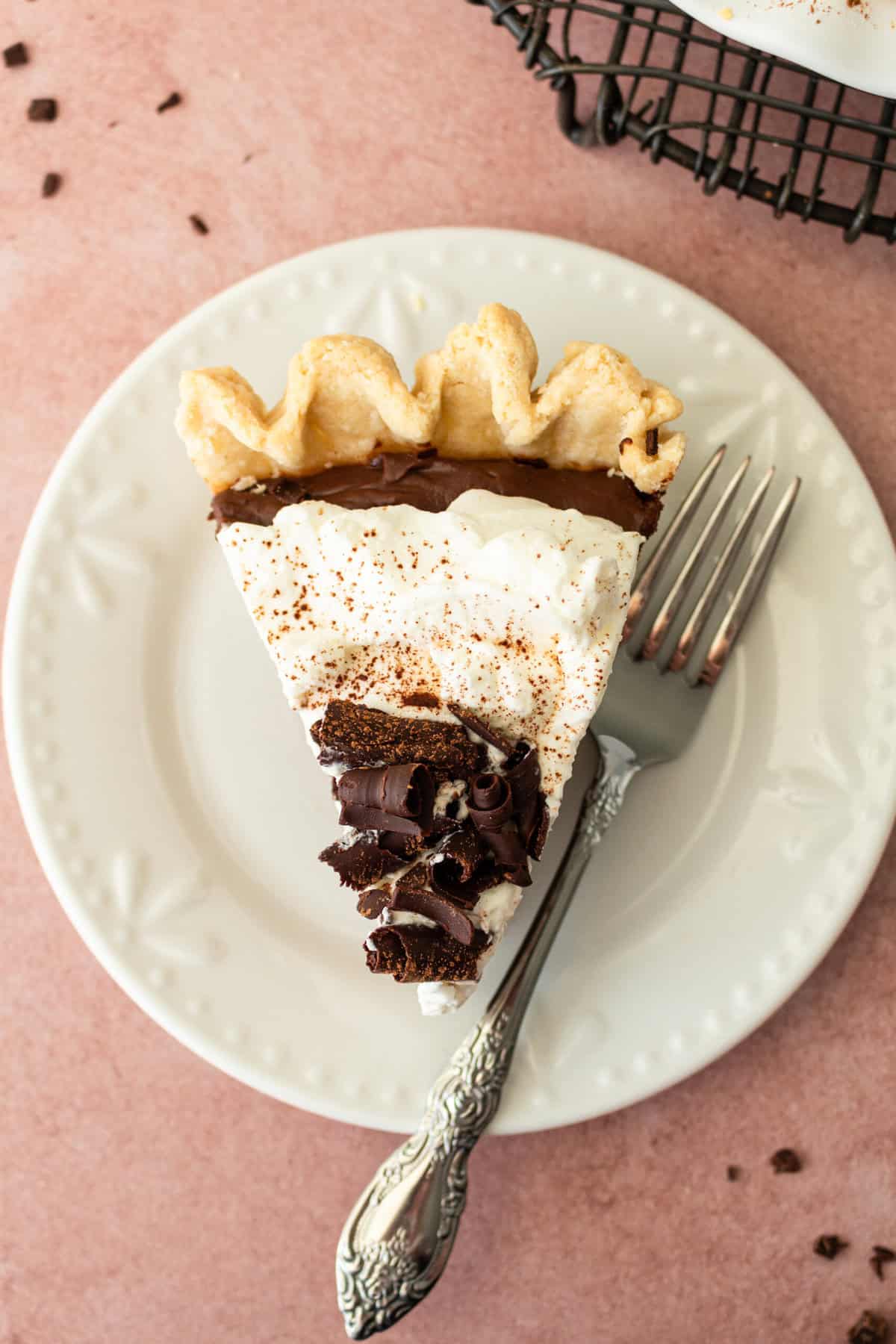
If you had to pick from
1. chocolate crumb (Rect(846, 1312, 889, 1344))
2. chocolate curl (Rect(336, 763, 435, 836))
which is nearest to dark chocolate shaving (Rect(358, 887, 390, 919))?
chocolate curl (Rect(336, 763, 435, 836))

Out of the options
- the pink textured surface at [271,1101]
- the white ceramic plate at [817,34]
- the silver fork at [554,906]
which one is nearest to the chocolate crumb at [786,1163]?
the pink textured surface at [271,1101]

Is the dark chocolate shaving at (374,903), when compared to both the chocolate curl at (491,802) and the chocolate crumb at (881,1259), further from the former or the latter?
the chocolate crumb at (881,1259)

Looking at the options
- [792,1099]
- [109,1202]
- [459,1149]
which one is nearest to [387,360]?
[459,1149]

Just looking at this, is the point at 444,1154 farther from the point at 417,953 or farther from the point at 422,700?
the point at 422,700

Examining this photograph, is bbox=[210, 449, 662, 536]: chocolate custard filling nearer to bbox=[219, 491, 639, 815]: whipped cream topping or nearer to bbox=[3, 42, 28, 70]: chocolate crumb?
bbox=[219, 491, 639, 815]: whipped cream topping

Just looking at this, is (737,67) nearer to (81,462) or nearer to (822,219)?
(822,219)
